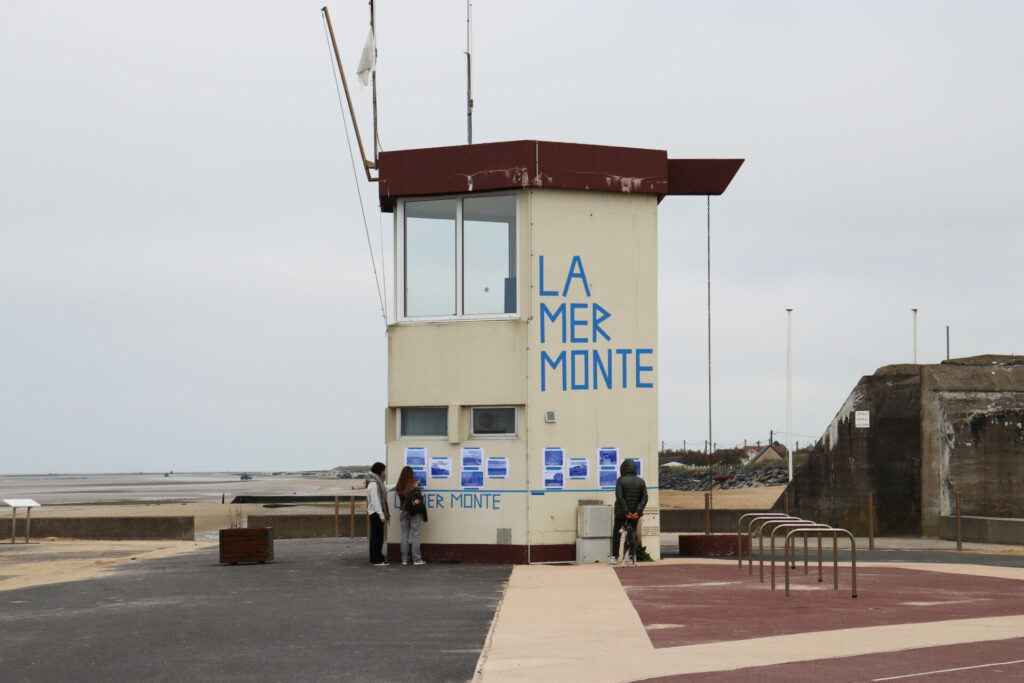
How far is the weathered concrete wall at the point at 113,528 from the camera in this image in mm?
30344

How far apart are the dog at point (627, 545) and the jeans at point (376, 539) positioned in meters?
4.17

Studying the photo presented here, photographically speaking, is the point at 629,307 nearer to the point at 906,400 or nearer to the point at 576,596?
the point at 576,596

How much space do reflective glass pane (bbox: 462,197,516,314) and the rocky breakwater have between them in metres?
36.1

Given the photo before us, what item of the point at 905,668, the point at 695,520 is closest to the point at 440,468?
the point at 905,668

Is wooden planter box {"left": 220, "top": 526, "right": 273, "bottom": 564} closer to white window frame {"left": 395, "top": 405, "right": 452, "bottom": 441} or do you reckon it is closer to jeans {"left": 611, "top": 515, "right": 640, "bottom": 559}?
white window frame {"left": 395, "top": 405, "right": 452, "bottom": 441}

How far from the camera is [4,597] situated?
15531mm

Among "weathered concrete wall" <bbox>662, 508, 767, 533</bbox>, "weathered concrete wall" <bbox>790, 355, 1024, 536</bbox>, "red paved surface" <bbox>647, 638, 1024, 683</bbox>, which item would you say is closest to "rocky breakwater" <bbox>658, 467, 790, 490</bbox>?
"weathered concrete wall" <bbox>662, 508, 767, 533</bbox>

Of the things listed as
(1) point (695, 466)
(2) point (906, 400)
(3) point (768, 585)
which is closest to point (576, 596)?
(3) point (768, 585)

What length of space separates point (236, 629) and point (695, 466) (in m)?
70.9

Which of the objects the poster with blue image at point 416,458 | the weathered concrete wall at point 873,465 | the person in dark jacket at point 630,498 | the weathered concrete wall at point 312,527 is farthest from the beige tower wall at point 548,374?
the weathered concrete wall at point 312,527

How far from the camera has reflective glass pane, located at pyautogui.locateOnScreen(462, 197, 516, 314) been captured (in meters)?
20.4

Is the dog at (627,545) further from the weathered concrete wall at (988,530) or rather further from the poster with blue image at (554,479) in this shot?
the weathered concrete wall at (988,530)

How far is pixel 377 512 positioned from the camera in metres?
20.3

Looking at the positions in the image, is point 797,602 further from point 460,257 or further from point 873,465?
point 873,465
